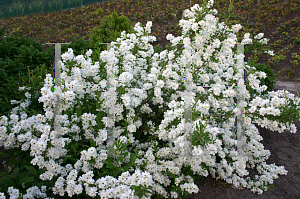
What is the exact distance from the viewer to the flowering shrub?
2162 millimetres

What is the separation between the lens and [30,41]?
19.8 feet

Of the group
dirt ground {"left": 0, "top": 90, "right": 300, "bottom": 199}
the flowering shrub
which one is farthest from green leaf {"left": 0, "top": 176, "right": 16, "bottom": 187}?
dirt ground {"left": 0, "top": 90, "right": 300, "bottom": 199}

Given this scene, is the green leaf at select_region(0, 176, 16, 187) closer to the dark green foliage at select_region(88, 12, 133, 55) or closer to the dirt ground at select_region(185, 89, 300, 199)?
the dirt ground at select_region(185, 89, 300, 199)

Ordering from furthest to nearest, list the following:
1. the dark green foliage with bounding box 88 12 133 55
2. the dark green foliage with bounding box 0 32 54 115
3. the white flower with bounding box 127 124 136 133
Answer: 1. the dark green foliage with bounding box 88 12 133 55
2. the dark green foliage with bounding box 0 32 54 115
3. the white flower with bounding box 127 124 136 133

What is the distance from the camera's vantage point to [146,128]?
3.00 meters

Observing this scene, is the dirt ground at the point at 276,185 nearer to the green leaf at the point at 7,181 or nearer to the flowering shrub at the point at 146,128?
the flowering shrub at the point at 146,128

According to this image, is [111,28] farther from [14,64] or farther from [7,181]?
[7,181]

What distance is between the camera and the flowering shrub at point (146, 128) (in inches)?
85.1

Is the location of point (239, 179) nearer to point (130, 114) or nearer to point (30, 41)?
point (130, 114)

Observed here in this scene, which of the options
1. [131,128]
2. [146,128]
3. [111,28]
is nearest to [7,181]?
[131,128]

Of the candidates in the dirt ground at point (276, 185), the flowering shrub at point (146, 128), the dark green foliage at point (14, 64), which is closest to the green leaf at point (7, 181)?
the flowering shrub at point (146, 128)

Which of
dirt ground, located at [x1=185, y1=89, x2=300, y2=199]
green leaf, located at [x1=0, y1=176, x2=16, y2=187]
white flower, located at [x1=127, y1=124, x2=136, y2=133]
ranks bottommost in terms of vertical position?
dirt ground, located at [x1=185, y1=89, x2=300, y2=199]

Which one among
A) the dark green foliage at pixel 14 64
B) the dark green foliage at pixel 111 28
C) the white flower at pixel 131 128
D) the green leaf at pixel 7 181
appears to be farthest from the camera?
the dark green foliage at pixel 111 28

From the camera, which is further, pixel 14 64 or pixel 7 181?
pixel 14 64
